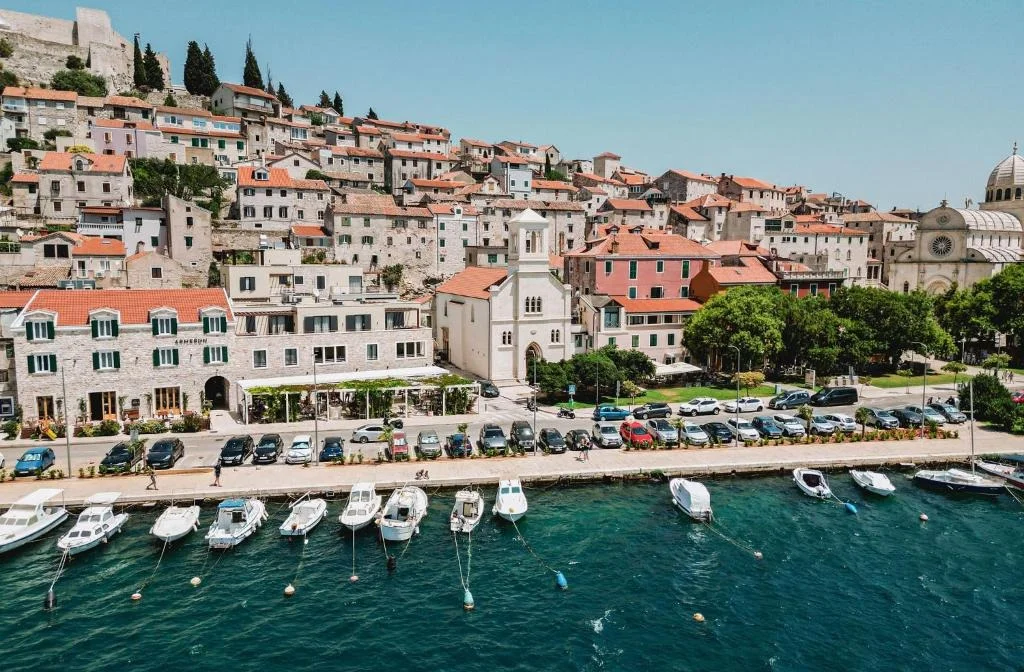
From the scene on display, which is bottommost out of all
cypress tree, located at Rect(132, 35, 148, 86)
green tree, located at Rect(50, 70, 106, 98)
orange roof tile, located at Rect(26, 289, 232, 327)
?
orange roof tile, located at Rect(26, 289, 232, 327)

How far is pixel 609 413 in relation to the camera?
163 feet

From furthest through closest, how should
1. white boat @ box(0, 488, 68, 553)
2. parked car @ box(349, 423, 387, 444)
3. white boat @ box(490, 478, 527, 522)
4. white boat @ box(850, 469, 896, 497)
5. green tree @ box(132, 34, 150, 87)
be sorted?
1. green tree @ box(132, 34, 150, 87)
2. parked car @ box(349, 423, 387, 444)
3. white boat @ box(850, 469, 896, 497)
4. white boat @ box(490, 478, 527, 522)
5. white boat @ box(0, 488, 68, 553)

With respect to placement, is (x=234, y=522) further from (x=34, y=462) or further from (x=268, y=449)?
(x=34, y=462)

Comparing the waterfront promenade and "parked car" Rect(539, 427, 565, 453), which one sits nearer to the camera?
the waterfront promenade

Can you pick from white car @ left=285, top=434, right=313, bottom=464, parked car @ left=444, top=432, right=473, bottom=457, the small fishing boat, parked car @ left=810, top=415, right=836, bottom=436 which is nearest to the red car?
parked car @ left=444, top=432, right=473, bottom=457

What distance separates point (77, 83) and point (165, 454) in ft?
349

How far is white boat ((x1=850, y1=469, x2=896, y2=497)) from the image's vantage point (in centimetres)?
3856

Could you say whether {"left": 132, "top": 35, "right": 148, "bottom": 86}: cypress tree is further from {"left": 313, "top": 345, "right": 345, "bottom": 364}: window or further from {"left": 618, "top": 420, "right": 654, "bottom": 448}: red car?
{"left": 618, "top": 420, "right": 654, "bottom": 448}: red car

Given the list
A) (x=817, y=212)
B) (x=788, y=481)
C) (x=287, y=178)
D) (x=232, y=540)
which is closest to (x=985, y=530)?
(x=788, y=481)

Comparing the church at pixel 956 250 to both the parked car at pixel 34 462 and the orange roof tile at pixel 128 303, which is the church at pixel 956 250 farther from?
the parked car at pixel 34 462

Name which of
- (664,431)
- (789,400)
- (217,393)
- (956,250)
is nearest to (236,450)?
(217,393)

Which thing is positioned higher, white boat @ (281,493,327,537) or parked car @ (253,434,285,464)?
parked car @ (253,434,285,464)

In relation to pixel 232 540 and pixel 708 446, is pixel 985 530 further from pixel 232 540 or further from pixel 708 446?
pixel 232 540

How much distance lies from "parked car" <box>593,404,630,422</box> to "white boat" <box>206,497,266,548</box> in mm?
24708
